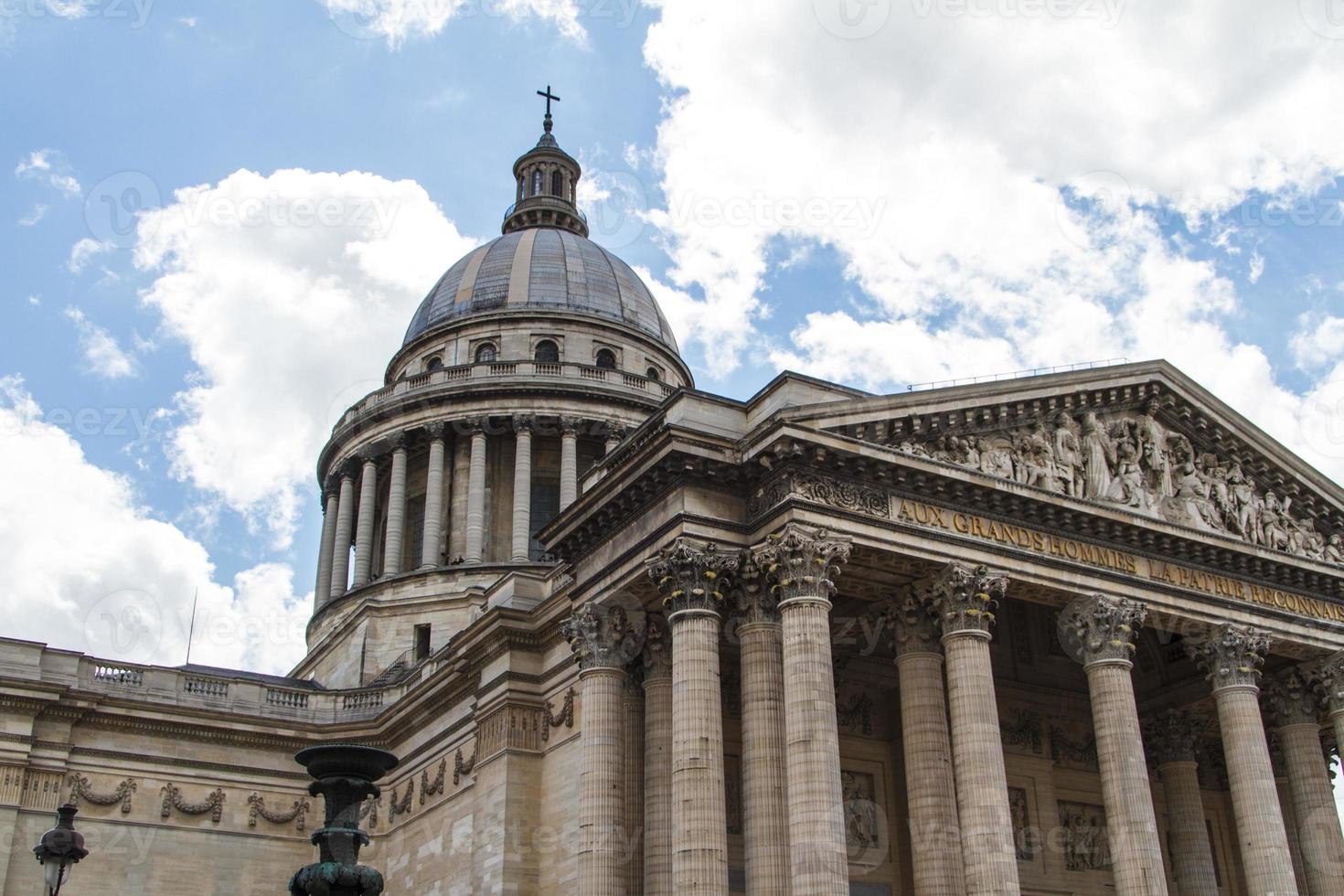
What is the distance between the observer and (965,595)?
2891cm

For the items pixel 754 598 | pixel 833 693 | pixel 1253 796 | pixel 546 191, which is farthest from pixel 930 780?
pixel 546 191

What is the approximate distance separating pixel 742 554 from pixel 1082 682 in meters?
14.6

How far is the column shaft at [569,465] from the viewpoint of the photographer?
184 feet

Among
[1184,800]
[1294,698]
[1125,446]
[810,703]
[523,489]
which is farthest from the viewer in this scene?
[523,489]

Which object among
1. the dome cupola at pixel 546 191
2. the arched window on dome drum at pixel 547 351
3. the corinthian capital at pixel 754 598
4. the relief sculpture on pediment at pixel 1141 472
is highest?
the dome cupola at pixel 546 191

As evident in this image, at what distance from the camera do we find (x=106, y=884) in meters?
41.5

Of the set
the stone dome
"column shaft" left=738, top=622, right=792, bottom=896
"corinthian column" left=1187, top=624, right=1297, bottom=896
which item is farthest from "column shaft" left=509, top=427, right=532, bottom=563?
"corinthian column" left=1187, top=624, right=1297, bottom=896

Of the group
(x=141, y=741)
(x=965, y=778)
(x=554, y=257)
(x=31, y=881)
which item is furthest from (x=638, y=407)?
(x=965, y=778)

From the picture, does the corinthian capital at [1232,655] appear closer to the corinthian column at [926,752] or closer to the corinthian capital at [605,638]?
the corinthian column at [926,752]

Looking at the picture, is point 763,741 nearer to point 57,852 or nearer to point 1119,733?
point 1119,733

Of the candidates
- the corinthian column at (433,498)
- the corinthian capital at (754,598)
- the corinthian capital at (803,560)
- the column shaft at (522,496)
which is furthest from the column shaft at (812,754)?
the corinthian column at (433,498)

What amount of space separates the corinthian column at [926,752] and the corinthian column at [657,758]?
16.7ft

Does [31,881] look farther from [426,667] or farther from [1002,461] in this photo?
[1002,461]

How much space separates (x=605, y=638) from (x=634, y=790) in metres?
3.40
